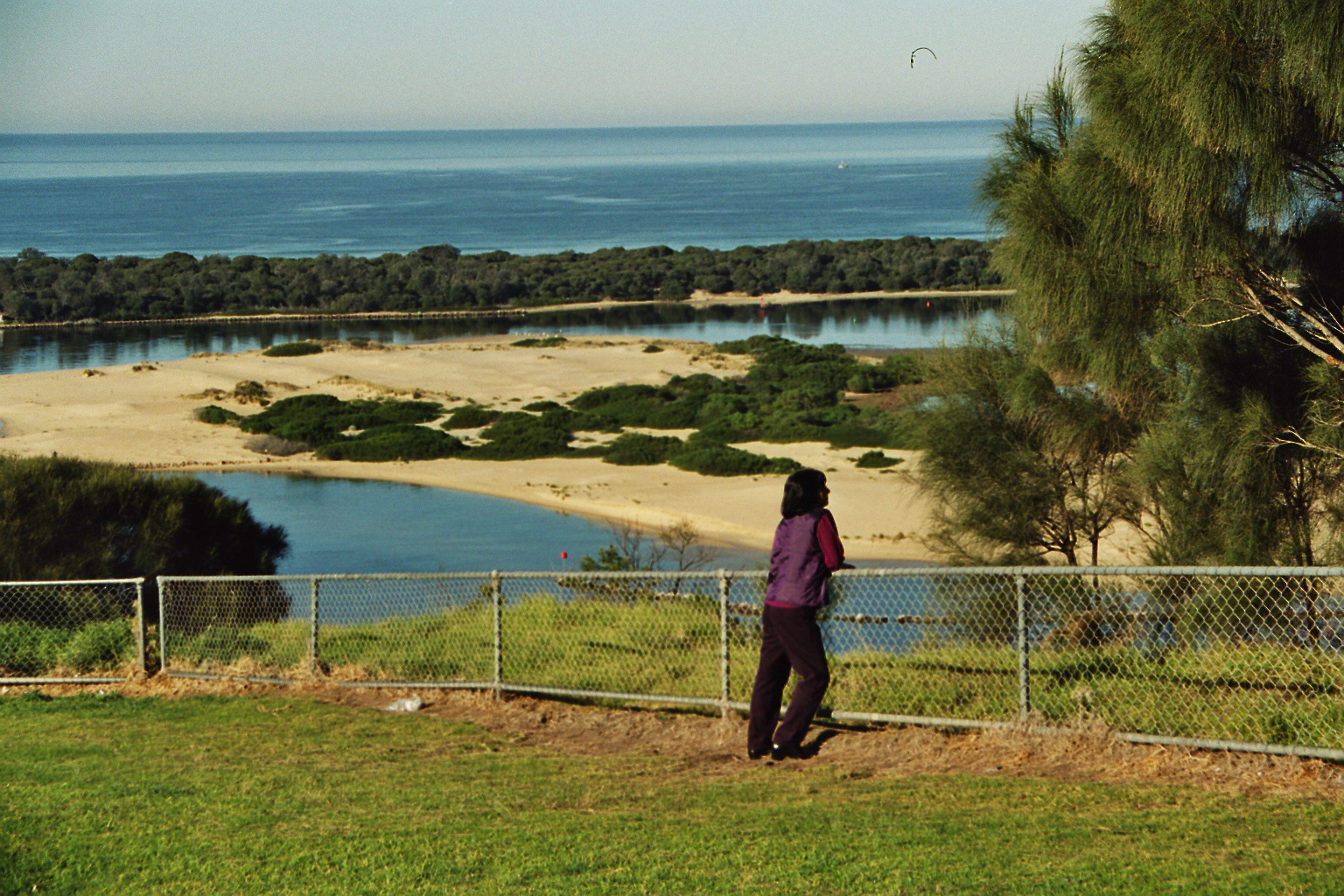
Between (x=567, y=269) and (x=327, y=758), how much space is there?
9782 cm

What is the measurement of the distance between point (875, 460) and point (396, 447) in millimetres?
16567

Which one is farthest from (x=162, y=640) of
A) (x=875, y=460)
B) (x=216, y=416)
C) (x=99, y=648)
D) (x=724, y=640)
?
(x=216, y=416)

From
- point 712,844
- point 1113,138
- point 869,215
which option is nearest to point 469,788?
point 712,844

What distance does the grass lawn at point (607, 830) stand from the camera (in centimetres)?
506

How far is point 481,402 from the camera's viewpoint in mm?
52969

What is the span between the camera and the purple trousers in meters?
6.87

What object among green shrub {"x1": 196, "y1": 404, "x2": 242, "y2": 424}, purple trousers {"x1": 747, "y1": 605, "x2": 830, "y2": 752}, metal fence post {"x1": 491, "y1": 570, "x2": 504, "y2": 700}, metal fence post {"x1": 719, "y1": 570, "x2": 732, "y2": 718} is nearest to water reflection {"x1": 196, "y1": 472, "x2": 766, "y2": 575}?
green shrub {"x1": 196, "y1": 404, "x2": 242, "y2": 424}

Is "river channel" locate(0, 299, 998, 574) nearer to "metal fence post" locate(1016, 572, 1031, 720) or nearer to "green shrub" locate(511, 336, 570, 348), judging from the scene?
"green shrub" locate(511, 336, 570, 348)

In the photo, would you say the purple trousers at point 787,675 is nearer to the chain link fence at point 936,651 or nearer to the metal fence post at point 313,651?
the chain link fence at point 936,651

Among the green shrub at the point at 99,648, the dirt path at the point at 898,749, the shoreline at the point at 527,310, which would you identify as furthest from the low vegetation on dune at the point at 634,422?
the shoreline at the point at 527,310

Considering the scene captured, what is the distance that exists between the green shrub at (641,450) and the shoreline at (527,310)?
44201 millimetres

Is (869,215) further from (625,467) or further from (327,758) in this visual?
(327,758)

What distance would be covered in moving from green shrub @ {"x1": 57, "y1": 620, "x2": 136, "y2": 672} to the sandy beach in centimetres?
1156

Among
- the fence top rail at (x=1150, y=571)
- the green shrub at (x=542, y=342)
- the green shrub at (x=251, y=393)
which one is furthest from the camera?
the green shrub at (x=542, y=342)
